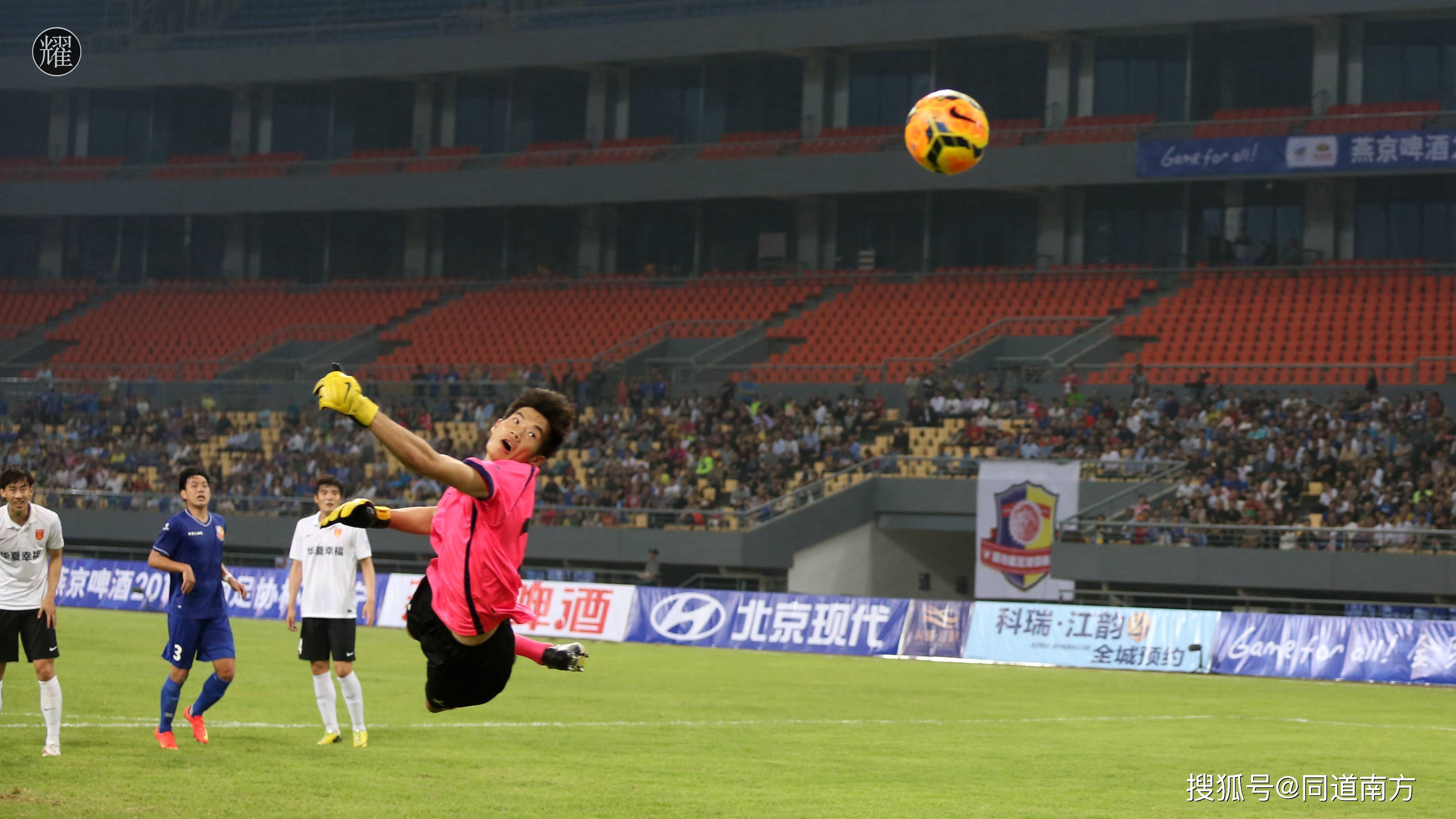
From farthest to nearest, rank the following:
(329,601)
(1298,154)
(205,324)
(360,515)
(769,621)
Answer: (205,324)
(1298,154)
(769,621)
(329,601)
(360,515)

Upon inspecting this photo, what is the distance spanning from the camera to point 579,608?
99.2ft

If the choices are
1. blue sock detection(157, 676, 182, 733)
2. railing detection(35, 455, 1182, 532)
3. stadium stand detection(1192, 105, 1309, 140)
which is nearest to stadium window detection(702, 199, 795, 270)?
stadium stand detection(1192, 105, 1309, 140)

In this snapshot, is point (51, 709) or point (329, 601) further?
point (329, 601)

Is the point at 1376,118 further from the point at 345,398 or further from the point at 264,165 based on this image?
the point at 345,398

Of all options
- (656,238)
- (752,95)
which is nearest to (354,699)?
(656,238)

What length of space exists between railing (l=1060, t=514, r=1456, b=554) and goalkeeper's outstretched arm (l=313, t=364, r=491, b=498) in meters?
25.0

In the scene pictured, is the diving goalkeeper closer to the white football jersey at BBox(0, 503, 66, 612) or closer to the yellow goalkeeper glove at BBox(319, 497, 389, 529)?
the yellow goalkeeper glove at BBox(319, 497, 389, 529)

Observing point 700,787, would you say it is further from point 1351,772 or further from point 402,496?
point 402,496

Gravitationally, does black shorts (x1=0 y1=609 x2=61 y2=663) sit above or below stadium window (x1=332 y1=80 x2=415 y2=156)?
below

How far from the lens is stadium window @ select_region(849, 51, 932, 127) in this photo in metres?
48.8

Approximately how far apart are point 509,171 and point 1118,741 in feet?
127

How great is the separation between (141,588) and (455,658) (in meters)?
29.6

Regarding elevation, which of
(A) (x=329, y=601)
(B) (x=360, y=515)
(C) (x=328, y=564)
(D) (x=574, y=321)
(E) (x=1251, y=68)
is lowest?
(A) (x=329, y=601)

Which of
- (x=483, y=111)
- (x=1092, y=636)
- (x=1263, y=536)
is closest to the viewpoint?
(x=1092, y=636)
